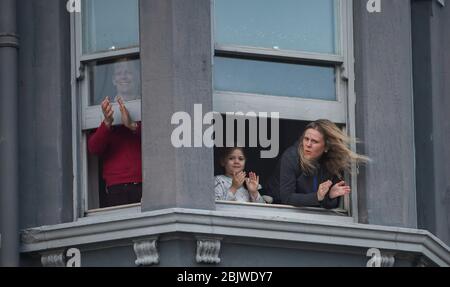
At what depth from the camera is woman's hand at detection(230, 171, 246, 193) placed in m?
24.3

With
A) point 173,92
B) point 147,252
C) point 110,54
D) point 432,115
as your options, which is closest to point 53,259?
point 147,252

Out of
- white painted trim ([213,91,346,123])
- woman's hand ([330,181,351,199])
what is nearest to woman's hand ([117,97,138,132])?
white painted trim ([213,91,346,123])

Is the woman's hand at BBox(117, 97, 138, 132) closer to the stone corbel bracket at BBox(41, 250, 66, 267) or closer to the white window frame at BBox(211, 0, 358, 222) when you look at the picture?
the white window frame at BBox(211, 0, 358, 222)

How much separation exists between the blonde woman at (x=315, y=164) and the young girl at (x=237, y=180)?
7.0 inches

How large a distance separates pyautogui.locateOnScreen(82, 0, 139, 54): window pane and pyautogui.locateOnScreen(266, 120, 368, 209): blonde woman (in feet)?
5.69

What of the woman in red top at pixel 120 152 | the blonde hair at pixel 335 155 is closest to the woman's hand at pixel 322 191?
the blonde hair at pixel 335 155

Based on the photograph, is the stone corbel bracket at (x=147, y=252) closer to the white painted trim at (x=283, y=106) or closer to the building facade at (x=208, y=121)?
the building facade at (x=208, y=121)

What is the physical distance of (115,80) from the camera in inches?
967

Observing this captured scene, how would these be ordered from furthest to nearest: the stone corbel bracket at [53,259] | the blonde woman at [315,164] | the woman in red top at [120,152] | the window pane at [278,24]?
the window pane at [278,24]
the blonde woman at [315,164]
the woman in red top at [120,152]
the stone corbel bracket at [53,259]

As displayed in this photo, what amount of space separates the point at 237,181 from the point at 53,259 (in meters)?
1.80

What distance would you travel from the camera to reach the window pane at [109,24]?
24.6m

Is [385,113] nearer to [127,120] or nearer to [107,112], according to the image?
[127,120]
